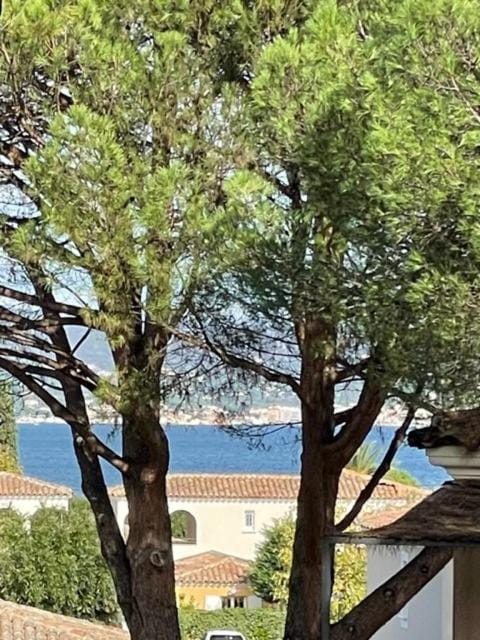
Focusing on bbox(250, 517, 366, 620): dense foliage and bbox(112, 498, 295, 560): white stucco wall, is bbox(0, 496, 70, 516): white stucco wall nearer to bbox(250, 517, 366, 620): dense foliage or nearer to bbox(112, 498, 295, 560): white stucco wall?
bbox(250, 517, 366, 620): dense foliage

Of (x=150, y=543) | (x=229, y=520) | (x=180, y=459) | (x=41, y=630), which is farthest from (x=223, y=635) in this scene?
(x=180, y=459)

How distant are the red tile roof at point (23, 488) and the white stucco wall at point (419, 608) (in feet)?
55.7

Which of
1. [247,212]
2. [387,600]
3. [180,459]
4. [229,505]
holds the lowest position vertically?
[387,600]

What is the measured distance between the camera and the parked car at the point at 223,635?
2309cm

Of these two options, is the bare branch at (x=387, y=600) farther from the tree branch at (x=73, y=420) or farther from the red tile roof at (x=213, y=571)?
the red tile roof at (x=213, y=571)

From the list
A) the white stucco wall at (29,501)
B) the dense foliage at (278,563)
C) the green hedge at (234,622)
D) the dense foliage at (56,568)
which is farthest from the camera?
the white stucco wall at (29,501)

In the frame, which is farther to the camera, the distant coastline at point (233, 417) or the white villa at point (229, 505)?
the white villa at point (229, 505)

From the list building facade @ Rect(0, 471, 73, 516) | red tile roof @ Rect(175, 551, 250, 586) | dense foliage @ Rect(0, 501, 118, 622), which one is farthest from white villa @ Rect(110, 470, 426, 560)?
dense foliage @ Rect(0, 501, 118, 622)

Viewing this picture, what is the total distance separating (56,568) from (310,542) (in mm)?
17670

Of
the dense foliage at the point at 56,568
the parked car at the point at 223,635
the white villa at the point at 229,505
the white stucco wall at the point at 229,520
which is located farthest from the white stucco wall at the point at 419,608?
the white stucco wall at the point at 229,520

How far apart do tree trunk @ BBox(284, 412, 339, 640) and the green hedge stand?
58.5 feet

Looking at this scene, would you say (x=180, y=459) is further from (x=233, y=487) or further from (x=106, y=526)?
(x=106, y=526)

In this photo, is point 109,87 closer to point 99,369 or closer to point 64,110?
point 64,110

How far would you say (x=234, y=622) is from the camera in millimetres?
25094
